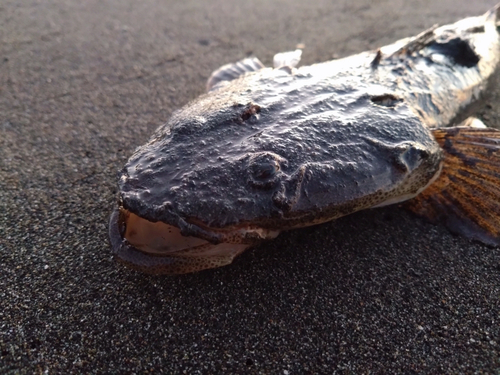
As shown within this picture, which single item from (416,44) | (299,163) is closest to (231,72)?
(416,44)

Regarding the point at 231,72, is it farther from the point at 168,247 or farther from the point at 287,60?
the point at 168,247

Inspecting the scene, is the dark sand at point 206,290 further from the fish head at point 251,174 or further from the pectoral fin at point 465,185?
the fish head at point 251,174

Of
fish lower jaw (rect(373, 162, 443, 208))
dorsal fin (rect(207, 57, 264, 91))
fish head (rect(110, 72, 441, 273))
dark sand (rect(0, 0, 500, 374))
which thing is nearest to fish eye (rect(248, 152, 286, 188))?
fish head (rect(110, 72, 441, 273))

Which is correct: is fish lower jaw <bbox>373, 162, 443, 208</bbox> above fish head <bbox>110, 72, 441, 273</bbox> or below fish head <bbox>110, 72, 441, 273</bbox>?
below

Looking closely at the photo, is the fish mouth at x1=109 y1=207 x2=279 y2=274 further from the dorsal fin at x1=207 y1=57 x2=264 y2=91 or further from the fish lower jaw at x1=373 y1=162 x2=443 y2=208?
the dorsal fin at x1=207 y1=57 x2=264 y2=91

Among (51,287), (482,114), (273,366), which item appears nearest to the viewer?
(273,366)

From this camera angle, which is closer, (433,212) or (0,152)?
(433,212)

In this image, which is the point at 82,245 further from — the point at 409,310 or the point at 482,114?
the point at 482,114

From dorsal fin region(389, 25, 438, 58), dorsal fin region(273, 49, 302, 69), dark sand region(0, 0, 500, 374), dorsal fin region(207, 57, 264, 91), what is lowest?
dark sand region(0, 0, 500, 374)

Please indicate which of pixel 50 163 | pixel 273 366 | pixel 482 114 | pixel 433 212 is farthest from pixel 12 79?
pixel 482 114

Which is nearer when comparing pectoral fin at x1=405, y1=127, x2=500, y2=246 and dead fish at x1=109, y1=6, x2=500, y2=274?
dead fish at x1=109, y1=6, x2=500, y2=274
